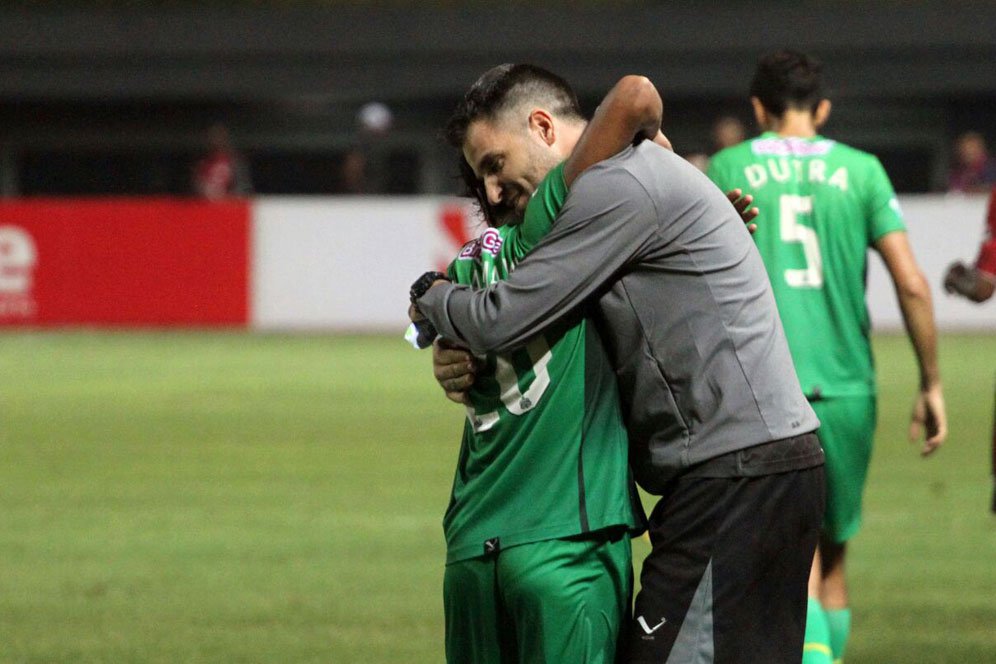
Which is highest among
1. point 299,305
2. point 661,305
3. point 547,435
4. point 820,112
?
point 299,305

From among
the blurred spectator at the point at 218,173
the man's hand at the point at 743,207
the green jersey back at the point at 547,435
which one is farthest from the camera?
the blurred spectator at the point at 218,173

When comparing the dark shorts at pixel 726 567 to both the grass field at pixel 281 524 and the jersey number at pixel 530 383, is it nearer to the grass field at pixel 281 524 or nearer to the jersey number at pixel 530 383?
the jersey number at pixel 530 383

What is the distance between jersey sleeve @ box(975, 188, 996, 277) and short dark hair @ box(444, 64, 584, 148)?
276 centimetres

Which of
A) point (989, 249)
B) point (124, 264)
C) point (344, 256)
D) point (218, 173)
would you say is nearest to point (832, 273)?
point (989, 249)

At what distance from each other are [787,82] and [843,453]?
1249mm

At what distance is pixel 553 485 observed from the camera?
10.6 feet

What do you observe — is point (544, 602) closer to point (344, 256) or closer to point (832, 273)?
point (832, 273)

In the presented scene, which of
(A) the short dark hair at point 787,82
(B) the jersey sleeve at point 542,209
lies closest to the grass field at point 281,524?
(A) the short dark hair at point 787,82

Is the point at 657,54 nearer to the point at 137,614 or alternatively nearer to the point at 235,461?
the point at 235,461

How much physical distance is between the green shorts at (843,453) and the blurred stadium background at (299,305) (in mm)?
853

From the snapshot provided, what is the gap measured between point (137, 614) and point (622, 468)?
12.6 ft

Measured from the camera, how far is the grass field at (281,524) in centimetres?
630

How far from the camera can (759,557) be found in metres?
3.25

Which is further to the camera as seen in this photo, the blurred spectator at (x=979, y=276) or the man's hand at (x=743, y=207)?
the blurred spectator at (x=979, y=276)
